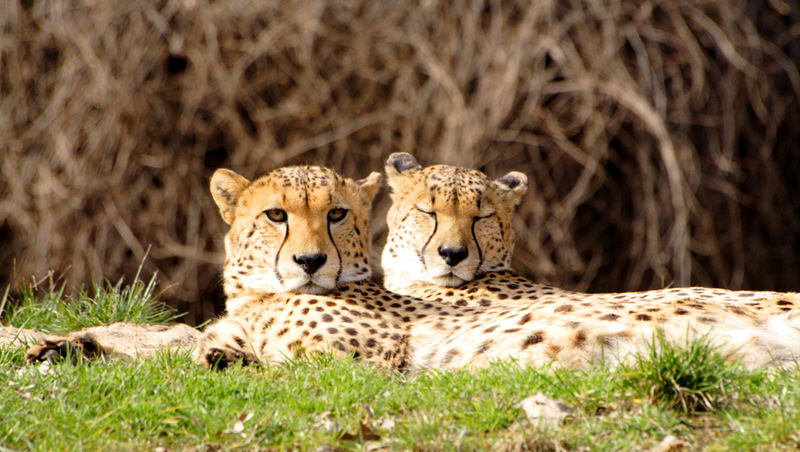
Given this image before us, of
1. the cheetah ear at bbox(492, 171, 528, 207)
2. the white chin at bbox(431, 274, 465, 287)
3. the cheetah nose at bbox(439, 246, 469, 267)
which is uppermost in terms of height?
the cheetah ear at bbox(492, 171, 528, 207)

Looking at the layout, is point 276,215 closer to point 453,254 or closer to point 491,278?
point 453,254

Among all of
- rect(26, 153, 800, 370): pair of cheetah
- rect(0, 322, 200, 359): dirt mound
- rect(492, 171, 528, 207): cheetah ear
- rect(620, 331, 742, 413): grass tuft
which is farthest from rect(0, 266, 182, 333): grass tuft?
rect(620, 331, 742, 413): grass tuft

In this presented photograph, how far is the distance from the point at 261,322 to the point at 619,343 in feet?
4.54

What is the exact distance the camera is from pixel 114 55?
675 cm

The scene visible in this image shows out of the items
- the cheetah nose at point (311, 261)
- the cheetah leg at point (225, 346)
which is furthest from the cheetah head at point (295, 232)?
the cheetah leg at point (225, 346)

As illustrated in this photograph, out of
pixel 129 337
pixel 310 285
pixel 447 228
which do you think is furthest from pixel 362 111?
pixel 310 285

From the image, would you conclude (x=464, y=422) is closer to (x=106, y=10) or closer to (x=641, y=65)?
(x=641, y=65)

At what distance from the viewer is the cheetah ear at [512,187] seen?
196 inches

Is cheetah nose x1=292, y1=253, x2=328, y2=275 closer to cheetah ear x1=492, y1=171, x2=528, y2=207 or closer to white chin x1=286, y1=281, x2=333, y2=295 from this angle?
white chin x1=286, y1=281, x2=333, y2=295

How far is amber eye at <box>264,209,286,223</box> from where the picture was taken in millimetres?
4035

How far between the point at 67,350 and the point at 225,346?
570 millimetres

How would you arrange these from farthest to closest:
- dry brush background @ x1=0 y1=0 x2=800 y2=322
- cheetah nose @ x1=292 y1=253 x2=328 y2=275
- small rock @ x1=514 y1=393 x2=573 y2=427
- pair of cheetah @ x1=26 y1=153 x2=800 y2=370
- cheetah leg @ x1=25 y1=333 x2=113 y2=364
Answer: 1. dry brush background @ x1=0 y1=0 x2=800 y2=322
2. cheetah nose @ x1=292 y1=253 x2=328 y2=275
3. cheetah leg @ x1=25 y1=333 x2=113 y2=364
4. pair of cheetah @ x1=26 y1=153 x2=800 y2=370
5. small rock @ x1=514 y1=393 x2=573 y2=427

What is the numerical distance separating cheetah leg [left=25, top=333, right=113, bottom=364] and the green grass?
0.54 metres

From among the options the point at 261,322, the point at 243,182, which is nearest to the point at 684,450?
the point at 261,322
